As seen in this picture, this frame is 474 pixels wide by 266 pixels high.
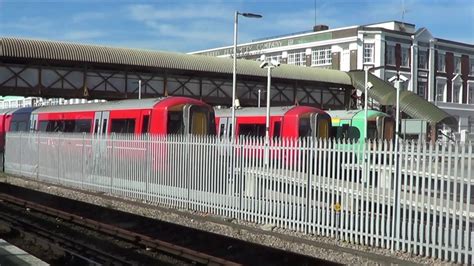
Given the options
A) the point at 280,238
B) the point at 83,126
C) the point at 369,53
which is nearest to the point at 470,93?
the point at 369,53

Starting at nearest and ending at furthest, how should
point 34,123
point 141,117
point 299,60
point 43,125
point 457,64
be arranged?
point 141,117
point 43,125
point 34,123
point 299,60
point 457,64

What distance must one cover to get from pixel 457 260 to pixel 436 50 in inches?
2640

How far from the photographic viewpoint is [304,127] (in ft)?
69.2

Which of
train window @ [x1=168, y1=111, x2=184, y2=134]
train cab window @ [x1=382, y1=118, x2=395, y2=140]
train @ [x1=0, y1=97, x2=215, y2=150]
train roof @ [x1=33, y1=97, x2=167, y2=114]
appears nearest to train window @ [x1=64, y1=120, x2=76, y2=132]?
train @ [x1=0, y1=97, x2=215, y2=150]

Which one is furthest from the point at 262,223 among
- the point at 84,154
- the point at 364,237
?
the point at 84,154

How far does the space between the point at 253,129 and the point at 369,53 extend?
145 feet

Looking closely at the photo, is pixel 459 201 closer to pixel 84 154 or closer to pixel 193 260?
pixel 193 260

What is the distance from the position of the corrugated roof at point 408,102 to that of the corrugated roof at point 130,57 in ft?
12.2

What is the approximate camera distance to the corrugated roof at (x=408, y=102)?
43.0m

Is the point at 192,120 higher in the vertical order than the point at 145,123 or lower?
higher

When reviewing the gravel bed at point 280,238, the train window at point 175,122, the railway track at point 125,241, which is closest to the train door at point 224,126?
the train window at point 175,122

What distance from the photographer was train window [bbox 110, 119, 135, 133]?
20456 millimetres

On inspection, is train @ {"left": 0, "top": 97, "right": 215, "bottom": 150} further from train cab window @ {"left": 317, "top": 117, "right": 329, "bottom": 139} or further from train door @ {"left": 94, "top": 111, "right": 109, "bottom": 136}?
train cab window @ {"left": 317, "top": 117, "right": 329, "bottom": 139}

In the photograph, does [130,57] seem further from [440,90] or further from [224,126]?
[440,90]
